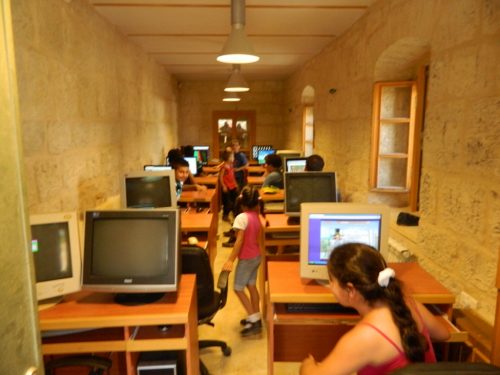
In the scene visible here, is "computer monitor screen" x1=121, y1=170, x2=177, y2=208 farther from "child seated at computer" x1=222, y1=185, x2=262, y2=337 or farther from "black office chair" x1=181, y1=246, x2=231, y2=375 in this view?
"black office chair" x1=181, y1=246, x2=231, y2=375

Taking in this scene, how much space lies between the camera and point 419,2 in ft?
8.91

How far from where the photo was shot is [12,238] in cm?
85

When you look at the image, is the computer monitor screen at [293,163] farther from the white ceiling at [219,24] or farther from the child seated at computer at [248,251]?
the child seated at computer at [248,251]

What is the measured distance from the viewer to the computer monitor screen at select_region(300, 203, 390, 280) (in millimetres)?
2098

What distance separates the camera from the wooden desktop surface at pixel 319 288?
2.00 metres

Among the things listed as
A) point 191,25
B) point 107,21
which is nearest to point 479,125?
point 191,25

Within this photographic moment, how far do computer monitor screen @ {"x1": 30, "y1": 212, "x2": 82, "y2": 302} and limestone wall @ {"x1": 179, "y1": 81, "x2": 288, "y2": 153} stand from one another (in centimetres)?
793

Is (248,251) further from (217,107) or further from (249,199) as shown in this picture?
(217,107)

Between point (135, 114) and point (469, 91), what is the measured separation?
404 cm

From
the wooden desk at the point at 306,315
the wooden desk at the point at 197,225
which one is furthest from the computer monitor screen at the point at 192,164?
the wooden desk at the point at 306,315

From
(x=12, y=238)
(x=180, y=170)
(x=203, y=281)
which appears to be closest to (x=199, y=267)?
(x=203, y=281)

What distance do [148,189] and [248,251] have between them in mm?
983

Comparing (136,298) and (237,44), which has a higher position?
(237,44)

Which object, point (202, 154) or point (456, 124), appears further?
point (202, 154)
